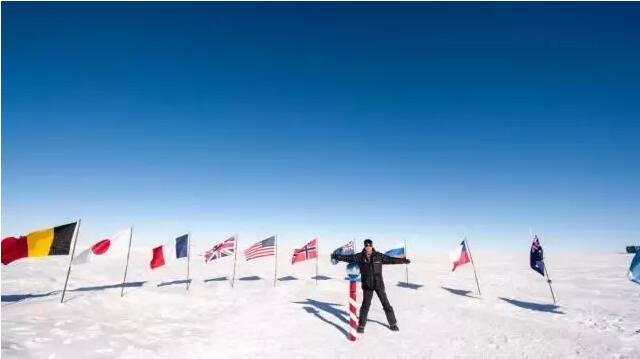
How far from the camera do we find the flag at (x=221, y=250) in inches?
824

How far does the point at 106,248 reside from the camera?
49.7 feet

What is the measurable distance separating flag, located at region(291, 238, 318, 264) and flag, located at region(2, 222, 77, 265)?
1180 cm

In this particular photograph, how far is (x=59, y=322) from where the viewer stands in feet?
32.6

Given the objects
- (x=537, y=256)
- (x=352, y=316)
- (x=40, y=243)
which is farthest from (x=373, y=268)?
(x=40, y=243)

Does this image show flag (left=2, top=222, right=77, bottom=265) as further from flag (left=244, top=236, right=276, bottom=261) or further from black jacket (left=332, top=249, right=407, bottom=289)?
black jacket (left=332, top=249, right=407, bottom=289)

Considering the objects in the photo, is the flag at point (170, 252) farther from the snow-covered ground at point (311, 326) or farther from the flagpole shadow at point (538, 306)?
the flagpole shadow at point (538, 306)

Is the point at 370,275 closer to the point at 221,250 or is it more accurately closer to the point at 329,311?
the point at 329,311

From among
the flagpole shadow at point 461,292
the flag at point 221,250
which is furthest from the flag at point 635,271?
the flag at point 221,250

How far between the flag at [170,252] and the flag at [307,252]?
251 inches

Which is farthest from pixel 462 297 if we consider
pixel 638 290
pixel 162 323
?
pixel 162 323

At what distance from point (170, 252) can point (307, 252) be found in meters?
8.00

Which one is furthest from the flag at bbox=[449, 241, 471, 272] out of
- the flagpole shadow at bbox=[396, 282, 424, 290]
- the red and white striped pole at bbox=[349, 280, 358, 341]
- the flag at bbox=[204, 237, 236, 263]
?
the flag at bbox=[204, 237, 236, 263]

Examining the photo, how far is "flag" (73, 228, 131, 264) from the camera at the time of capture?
47.0 feet

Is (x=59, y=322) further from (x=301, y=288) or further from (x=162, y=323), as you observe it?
(x=301, y=288)
